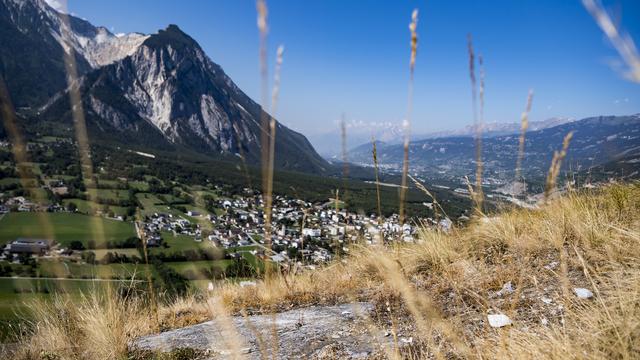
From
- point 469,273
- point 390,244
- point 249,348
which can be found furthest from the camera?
point 390,244

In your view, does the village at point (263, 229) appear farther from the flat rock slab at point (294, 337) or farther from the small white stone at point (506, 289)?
the small white stone at point (506, 289)

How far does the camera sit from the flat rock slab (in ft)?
8.87

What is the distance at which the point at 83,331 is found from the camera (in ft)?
12.3

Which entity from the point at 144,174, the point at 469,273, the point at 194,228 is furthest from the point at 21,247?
the point at 144,174

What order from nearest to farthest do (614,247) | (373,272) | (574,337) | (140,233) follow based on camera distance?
(574,337), (140,233), (614,247), (373,272)

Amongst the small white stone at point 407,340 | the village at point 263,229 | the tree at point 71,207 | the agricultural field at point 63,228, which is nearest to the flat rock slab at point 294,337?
the small white stone at point 407,340

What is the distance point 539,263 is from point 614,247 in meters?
0.69

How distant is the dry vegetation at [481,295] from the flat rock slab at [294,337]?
21cm

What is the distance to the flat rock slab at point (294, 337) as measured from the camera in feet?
8.87

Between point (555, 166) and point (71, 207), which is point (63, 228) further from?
point (555, 166)

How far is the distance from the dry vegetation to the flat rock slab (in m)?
0.21

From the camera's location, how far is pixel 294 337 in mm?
3180

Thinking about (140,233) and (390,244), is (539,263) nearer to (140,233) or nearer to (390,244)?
(390,244)

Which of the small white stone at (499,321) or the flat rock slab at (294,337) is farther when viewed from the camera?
the flat rock slab at (294,337)
